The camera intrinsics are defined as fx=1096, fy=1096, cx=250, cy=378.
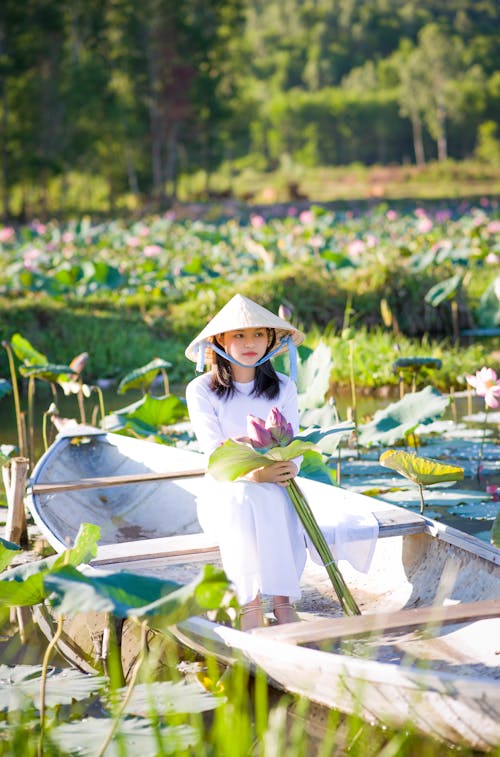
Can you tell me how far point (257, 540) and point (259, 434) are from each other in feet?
1.15

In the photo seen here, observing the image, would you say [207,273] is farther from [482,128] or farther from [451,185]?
[482,128]

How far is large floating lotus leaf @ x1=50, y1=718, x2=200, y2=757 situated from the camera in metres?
2.24

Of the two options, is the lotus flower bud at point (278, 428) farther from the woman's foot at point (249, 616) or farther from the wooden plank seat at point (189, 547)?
the wooden plank seat at point (189, 547)

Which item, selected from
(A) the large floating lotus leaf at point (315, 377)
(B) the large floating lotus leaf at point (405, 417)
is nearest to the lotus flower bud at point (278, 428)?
(B) the large floating lotus leaf at point (405, 417)

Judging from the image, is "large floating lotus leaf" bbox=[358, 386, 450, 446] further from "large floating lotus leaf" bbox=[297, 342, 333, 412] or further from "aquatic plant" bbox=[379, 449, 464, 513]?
"aquatic plant" bbox=[379, 449, 464, 513]

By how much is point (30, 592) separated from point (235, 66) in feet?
125

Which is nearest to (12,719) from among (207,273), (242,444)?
(242,444)

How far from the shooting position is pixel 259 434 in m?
2.66

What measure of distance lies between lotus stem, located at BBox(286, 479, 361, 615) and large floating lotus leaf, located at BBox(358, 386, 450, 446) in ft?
4.79

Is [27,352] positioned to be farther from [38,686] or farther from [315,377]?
[38,686]

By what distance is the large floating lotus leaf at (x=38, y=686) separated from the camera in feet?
8.42

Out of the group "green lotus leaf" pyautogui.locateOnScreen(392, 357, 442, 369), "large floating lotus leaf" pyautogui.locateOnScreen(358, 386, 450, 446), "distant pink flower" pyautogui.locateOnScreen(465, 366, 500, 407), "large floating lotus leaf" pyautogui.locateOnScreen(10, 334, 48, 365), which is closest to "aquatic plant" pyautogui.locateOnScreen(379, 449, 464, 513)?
"distant pink flower" pyautogui.locateOnScreen(465, 366, 500, 407)

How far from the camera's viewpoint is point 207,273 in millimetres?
9922

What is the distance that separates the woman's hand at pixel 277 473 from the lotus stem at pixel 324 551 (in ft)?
0.16
